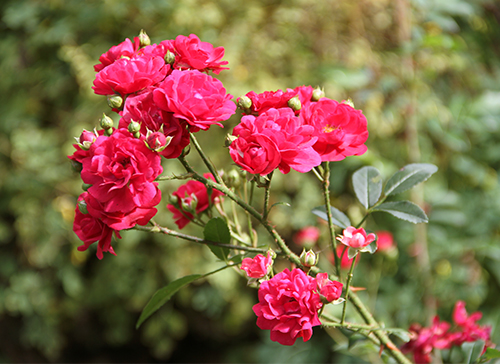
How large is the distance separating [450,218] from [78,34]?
1.60 meters

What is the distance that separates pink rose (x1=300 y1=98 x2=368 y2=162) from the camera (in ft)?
1.68

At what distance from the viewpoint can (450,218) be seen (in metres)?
1.28

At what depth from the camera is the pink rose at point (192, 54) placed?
53cm

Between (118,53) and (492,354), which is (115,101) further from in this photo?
(492,354)

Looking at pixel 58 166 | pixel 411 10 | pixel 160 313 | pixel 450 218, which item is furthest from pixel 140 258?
pixel 411 10

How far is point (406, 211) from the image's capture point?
22.8 inches

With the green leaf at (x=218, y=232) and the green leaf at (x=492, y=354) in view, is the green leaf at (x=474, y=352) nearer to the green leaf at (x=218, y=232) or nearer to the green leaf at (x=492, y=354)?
the green leaf at (x=492, y=354)

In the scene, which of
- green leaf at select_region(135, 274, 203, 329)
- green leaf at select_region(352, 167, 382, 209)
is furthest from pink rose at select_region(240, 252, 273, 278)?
green leaf at select_region(352, 167, 382, 209)

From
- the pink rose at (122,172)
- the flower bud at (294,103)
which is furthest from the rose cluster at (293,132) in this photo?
the pink rose at (122,172)

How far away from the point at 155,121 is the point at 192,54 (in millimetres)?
116

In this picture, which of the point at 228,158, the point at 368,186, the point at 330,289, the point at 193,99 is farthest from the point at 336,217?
the point at 228,158

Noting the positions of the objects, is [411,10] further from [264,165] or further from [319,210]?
[264,165]

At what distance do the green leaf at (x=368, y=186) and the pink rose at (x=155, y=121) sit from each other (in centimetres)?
30

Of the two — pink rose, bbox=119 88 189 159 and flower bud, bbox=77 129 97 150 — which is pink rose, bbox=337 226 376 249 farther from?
flower bud, bbox=77 129 97 150
